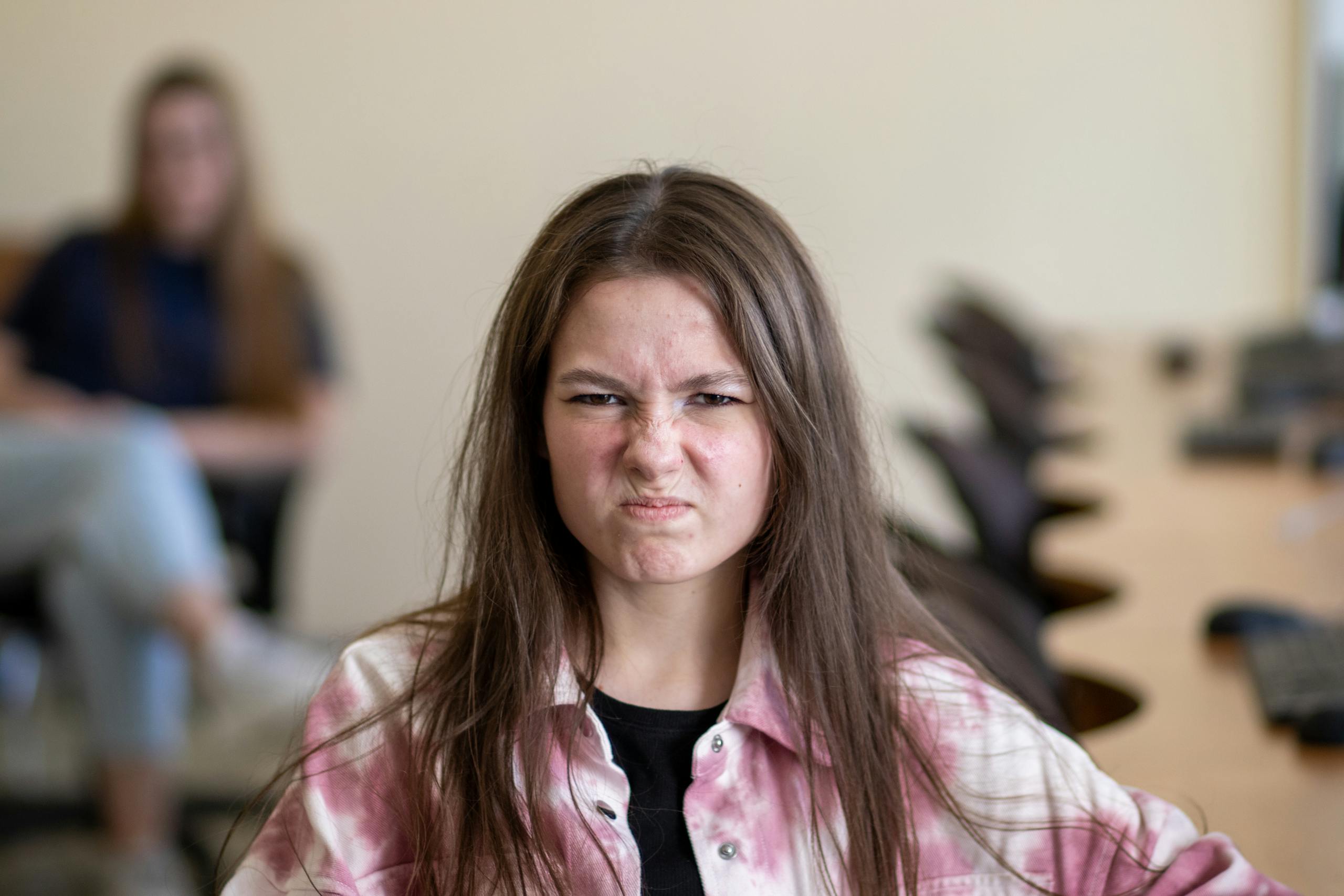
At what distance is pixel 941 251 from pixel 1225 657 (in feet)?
10.6

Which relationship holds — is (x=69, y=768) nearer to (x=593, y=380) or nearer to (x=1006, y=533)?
(x=1006, y=533)

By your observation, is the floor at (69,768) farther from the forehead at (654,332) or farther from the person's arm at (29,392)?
the forehead at (654,332)

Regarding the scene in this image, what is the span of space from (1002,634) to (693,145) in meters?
3.18

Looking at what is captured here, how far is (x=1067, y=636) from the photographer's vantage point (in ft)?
5.55

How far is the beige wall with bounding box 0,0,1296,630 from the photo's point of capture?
3973 millimetres

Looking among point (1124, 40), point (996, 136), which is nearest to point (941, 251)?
point (996, 136)


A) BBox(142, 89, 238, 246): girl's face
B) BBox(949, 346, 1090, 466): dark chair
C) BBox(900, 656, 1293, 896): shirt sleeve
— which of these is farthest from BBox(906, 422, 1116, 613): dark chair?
BBox(142, 89, 238, 246): girl's face

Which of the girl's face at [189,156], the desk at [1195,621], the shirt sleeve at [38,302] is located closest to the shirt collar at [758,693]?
the desk at [1195,621]

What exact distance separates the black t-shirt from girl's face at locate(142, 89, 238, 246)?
2250mm

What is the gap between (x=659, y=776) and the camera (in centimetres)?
94

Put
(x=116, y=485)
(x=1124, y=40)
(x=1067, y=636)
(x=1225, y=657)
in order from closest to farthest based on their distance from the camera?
1. (x=1225, y=657)
2. (x=1067, y=636)
3. (x=116, y=485)
4. (x=1124, y=40)

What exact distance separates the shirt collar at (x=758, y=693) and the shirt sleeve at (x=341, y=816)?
103mm

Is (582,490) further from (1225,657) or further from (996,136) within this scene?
(996,136)

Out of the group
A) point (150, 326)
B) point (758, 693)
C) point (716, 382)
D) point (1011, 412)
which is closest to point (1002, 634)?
point (758, 693)
